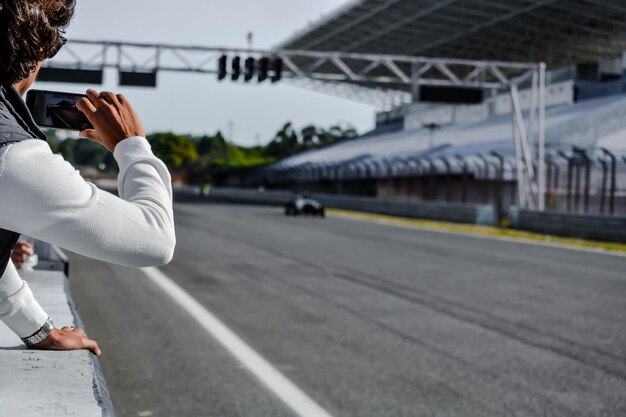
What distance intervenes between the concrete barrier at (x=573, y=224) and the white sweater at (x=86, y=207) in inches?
836

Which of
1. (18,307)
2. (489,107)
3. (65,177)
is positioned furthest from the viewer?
(489,107)

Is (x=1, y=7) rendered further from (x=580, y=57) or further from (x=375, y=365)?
(x=580, y=57)

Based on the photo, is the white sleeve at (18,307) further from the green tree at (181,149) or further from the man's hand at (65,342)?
the green tree at (181,149)

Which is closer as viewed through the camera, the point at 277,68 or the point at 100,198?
the point at 100,198

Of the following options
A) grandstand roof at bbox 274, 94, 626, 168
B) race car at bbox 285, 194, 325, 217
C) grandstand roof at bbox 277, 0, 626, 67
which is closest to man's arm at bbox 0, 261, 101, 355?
grandstand roof at bbox 274, 94, 626, 168

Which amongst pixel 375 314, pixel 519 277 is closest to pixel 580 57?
pixel 519 277

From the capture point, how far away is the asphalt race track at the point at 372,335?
555 cm

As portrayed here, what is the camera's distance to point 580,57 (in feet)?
191

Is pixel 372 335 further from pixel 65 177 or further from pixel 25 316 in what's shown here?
pixel 65 177

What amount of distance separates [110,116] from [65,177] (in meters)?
0.27

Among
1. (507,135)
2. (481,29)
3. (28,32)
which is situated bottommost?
(28,32)

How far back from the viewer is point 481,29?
182 ft

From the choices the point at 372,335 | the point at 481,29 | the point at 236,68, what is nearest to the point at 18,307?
the point at 372,335

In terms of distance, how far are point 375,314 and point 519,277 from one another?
487 centimetres
